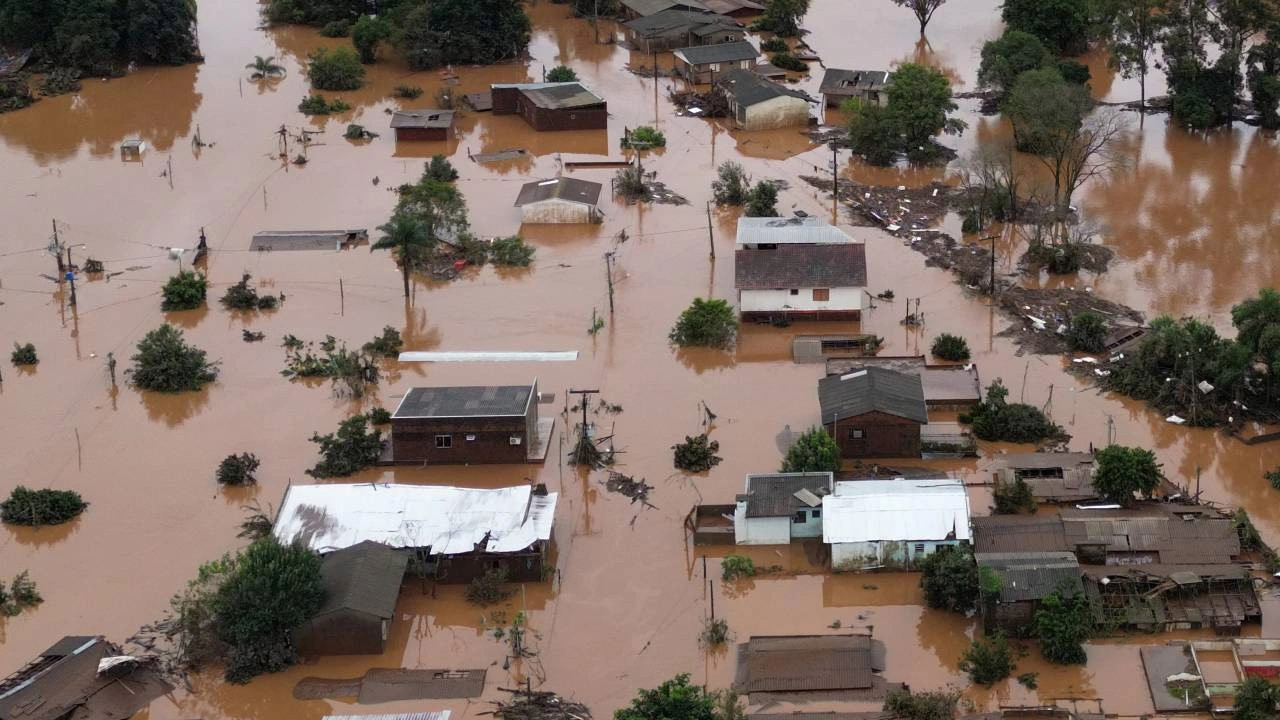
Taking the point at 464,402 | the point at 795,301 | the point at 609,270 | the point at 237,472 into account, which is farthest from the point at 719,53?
the point at 237,472

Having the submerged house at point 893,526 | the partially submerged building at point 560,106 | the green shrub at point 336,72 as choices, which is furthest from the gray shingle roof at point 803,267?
the green shrub at point 336,72

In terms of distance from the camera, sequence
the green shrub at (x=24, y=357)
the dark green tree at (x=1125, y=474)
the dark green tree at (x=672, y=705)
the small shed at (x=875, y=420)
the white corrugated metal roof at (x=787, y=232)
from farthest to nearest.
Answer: the white corrugated metal roof at (x=787, y=232)
the green shrub at (x=24, y=357)
the small shed at (x=875, y=420)
the dark green tree at (x=1125, y=474)
the dark green tree at (x=672, y=705)

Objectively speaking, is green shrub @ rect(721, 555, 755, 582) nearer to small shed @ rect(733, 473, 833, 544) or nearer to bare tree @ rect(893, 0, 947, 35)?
small shed @ rect(733, 473, 833, 544)

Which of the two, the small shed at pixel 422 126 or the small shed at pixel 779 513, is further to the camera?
the small shed at pixel 422 126

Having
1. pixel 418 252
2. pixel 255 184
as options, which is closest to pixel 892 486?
pixel 418 252

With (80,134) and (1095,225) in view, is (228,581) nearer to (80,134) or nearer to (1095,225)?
(1095,225)

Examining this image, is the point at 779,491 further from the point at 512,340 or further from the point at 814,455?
the point at 512,340

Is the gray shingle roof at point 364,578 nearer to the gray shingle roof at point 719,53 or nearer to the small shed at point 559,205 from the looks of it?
the small shed at point 559,205
